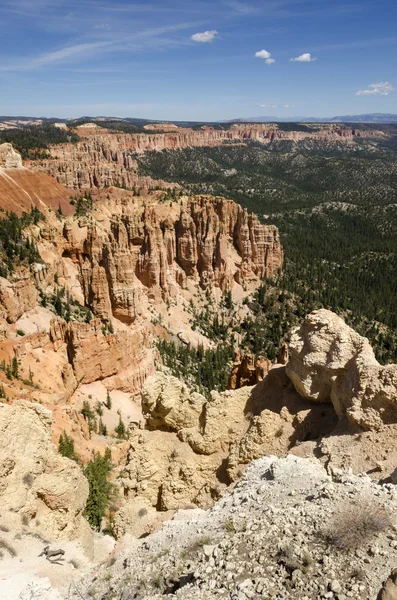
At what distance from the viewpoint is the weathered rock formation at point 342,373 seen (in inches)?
379

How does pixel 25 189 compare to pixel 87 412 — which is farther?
pixel 25 189

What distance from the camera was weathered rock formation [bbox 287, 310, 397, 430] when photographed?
9.62m

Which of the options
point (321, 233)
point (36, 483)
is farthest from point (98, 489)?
point (321, 233)

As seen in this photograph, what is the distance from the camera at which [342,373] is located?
37.6 feet

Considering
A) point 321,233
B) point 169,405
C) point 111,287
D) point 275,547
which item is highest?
point 275,547

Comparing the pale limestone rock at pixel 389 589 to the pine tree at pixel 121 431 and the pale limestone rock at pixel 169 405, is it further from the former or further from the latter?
the pine tree at pixel 121 431

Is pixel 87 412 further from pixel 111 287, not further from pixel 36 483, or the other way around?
pixel 111 287

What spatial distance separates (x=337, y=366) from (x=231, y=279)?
4856 cm

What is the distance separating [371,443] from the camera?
9320 mm

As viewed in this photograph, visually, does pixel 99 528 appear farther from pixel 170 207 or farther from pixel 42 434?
pixel 170 207

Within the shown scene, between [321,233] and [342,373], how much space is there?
95922mm

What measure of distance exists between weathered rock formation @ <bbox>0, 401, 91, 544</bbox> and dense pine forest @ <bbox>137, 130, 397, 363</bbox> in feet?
124

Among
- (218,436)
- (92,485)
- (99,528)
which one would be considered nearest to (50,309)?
(92,485)

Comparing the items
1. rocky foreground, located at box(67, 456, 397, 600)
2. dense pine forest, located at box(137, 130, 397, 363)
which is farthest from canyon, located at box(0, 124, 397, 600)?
dense pine forest, located at box(137, 130, 397, 363)
